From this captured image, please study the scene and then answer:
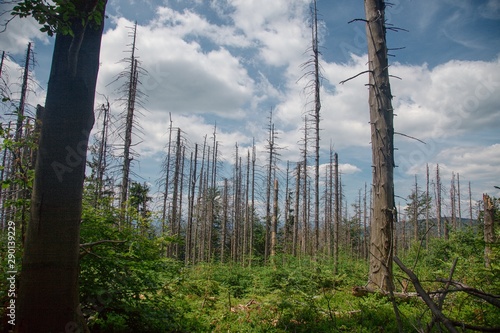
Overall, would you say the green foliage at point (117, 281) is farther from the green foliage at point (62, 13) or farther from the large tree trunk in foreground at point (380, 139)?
the large tree trunk in foreground at point (380, 139)

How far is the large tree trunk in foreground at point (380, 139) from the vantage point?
5180 mm

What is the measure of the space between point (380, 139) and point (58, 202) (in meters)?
4.97

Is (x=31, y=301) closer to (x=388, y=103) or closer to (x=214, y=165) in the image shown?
(x=388, y=103)

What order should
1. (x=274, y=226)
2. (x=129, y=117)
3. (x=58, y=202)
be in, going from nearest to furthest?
(x=58, y=202) → (x=129, y=117) → (x=274, y=226)

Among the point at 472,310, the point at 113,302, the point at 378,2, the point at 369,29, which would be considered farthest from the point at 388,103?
the point at 113,302

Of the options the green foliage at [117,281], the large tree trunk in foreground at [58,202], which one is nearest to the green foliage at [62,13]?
the large tree trunk in foreground at [58,202]

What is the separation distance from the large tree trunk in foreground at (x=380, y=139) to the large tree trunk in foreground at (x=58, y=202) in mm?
4602

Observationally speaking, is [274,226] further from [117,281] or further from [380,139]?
[117,281]

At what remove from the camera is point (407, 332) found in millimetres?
3951

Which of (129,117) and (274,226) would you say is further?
(274,226)

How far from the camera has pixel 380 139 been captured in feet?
17.4

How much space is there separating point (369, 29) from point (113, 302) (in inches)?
248

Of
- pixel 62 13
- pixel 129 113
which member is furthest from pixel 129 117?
pixel 62 13

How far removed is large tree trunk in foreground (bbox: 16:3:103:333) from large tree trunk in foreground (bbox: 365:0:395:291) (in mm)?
4602
